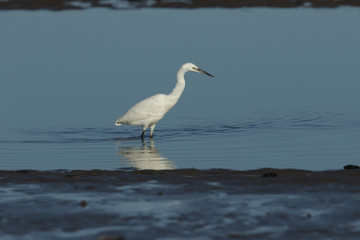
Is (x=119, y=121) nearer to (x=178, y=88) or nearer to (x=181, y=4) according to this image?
(x=178, y=88)

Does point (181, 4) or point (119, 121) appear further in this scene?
point (181, 4)

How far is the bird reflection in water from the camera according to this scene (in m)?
13.8

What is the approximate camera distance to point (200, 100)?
72.3 feet

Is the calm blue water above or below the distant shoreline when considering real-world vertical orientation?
below

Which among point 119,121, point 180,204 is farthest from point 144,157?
point 180,204

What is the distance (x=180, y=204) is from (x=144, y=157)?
496 cm

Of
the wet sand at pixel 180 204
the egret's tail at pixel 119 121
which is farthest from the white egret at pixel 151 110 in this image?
the wet sand at pixel 180 204

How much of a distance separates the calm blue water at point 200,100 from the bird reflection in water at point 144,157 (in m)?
0.05

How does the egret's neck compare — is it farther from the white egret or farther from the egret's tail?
the egret's tail

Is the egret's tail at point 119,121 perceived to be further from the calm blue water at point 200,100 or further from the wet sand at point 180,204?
the wet sand at point 180,204

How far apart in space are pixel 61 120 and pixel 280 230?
11284 millimetres

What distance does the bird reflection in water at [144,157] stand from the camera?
1377 cm

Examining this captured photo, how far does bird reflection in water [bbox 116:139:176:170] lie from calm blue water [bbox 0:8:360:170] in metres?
0.05

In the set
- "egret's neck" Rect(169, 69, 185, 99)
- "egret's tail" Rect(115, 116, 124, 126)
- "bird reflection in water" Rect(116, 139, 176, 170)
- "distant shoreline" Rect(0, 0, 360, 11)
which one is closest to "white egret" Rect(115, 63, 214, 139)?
"egret's neck" Rect(169, 69, 185, 99)
